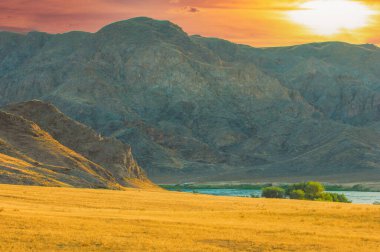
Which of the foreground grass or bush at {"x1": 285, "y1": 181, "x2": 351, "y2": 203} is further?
bush at {"x1": 285, "y1": 181, "x2": 351, "y2": 203}

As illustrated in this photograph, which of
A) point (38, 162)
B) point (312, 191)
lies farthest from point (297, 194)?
point (38, 162)

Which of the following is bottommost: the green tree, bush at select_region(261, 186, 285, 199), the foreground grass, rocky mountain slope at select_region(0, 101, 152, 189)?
bush at select_region(261, 186, 285, 199)

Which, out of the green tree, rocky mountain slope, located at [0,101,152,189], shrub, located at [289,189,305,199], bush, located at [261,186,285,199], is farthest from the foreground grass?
bush, located at [261,186,285,199]

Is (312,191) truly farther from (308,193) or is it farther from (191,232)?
(191,232)

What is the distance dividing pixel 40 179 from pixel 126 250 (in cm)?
7694

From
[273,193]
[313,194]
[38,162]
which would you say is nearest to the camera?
[38,162]

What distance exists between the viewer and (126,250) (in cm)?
3744

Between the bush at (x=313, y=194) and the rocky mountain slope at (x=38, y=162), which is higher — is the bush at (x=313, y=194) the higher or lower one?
the lower one

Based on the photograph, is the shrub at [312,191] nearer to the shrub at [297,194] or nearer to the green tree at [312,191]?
the green tree at [312,191]

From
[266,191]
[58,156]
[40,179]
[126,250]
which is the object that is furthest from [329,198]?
[126,250]

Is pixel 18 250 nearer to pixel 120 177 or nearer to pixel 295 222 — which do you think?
pixel 295 222

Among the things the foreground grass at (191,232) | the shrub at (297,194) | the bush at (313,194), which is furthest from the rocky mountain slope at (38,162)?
the foreground grass at (191,232)

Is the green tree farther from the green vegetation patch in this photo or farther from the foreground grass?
the foreground grass

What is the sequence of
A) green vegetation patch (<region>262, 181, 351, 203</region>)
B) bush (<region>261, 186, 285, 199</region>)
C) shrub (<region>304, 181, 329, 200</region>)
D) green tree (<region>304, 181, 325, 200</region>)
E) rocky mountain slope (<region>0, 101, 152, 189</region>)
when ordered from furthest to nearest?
bush (<region>261, 186, 285, 199</region>)
green tree (<region>304, 181, 325, 200</region>)
shrub (<region>304, 181, 329, 200</region>)
green vegetation patch (<region>262, 181, 351, 203</region>)
rocky mountain slope (<region>0, 101, 152, 189</region>)
